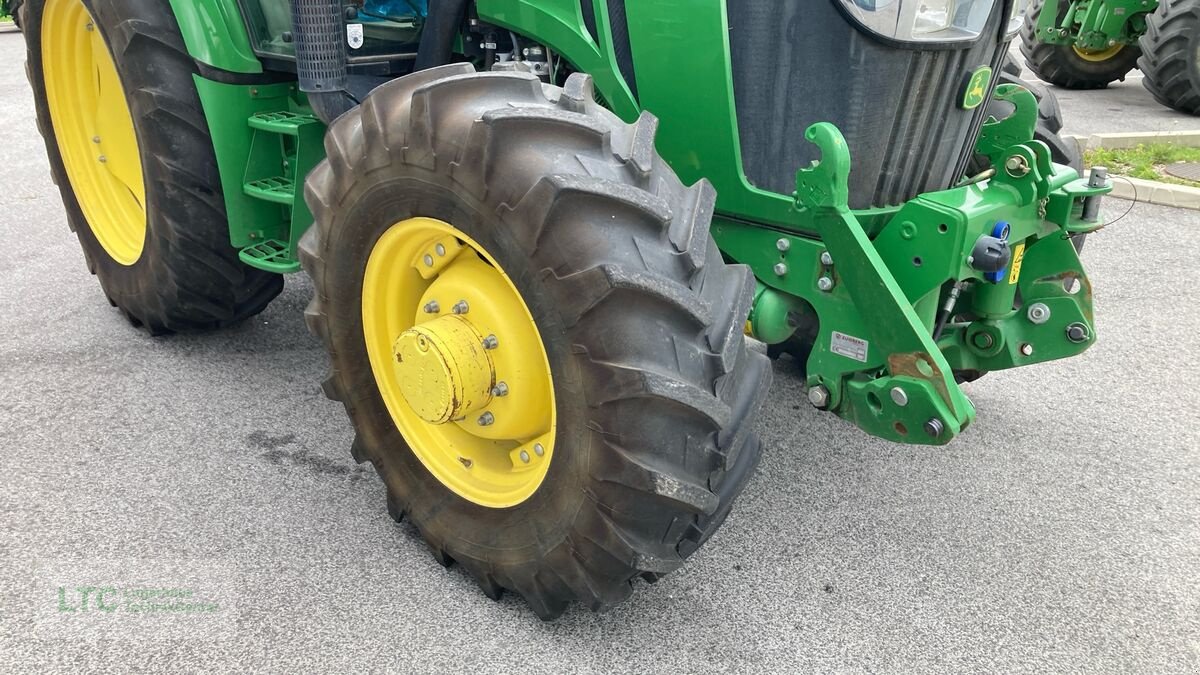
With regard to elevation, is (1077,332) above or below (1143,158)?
above

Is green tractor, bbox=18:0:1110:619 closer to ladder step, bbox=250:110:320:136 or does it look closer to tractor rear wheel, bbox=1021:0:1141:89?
ladder step, bbox=250:110:320:136

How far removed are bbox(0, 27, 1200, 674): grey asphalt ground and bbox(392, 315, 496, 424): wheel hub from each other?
52 cm

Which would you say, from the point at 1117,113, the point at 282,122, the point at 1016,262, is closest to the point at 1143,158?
the point at 1117,113

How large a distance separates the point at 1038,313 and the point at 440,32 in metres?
1.76

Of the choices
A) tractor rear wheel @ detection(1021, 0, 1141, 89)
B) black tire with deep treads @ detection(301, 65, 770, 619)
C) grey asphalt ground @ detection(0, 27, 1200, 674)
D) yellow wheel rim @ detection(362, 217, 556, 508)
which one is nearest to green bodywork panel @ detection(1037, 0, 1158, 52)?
tractor rear wheel @ detection(1021, 0, 1141, 89)

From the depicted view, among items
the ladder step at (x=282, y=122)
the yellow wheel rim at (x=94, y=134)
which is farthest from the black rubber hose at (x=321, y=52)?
the yellow wheel rim at (x=94, y=134)

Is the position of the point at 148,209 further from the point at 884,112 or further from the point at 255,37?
the point at 884,112

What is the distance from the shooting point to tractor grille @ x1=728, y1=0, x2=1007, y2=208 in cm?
214

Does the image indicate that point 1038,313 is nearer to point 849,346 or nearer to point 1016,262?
point 1016,262

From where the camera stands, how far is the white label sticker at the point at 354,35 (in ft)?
8.85

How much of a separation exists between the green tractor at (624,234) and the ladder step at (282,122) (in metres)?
0.01

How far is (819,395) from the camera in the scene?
233 centimetres

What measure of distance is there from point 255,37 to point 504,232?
4.70ft

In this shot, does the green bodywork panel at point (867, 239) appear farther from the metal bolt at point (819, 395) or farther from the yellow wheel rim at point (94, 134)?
the yellow wheel rim at point (94, 134)
